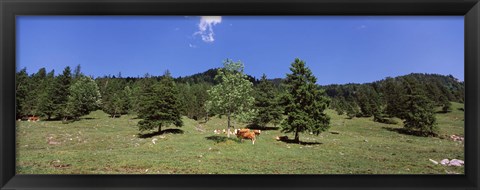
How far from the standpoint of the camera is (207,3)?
9.35 feet

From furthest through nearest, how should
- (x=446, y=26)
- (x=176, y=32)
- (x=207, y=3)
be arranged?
(x=176, y=32) → (x=446, y=26) → (x=207, y=3)

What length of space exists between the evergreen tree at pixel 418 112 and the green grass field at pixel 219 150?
0.36 ft

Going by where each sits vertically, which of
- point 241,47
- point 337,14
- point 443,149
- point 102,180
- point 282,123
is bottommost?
point 102,180

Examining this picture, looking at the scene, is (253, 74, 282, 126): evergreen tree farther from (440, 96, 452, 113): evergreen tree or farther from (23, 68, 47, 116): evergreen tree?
(23, 68, 47, 116): evergreen tree

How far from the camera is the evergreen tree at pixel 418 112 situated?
3572mm

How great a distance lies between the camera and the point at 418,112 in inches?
144

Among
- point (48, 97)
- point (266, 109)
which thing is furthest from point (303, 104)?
point (48, 97)

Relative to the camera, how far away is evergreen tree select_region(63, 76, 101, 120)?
3.55 metres

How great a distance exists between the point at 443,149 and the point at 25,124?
15.7ft

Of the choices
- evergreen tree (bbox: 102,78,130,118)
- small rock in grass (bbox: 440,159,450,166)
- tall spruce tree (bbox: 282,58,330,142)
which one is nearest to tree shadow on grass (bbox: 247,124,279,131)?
tall spruce tree (bbox: 282,58,330,142)

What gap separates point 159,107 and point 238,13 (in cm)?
169

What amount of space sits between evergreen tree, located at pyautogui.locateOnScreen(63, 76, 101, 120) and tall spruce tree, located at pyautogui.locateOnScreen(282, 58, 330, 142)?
2.40 meters

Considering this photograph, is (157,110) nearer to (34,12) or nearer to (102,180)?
(102,180)

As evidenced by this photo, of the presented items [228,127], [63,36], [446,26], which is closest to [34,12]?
[63,36]
